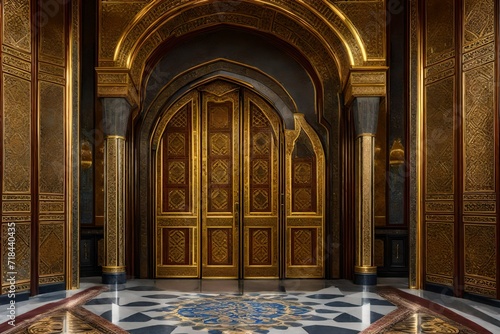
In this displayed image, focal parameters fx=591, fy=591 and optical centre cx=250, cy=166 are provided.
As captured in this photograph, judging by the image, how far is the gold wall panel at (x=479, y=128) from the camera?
20.9 feet

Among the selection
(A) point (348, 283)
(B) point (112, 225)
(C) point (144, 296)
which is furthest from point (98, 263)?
(A) point (348, 283)

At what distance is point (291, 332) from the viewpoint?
489 cm

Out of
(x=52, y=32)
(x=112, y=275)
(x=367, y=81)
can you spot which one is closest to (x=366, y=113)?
(x=367, y=81)

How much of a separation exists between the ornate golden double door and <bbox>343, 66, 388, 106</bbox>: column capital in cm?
149

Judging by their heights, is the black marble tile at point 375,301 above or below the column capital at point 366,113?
below

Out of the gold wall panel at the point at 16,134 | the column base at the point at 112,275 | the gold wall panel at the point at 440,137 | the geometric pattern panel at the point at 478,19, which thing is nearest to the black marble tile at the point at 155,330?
the gold wall panel at the point at 16,134

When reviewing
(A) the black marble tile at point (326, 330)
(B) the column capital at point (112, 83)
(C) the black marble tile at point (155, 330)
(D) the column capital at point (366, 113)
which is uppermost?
(B) the column capital at point (112, 83)

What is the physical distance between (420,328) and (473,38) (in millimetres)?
3436

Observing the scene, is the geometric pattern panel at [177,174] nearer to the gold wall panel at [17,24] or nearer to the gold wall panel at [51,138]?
the gold wall panel at [51,138]

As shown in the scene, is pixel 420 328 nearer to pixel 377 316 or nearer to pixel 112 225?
pixel 377 316

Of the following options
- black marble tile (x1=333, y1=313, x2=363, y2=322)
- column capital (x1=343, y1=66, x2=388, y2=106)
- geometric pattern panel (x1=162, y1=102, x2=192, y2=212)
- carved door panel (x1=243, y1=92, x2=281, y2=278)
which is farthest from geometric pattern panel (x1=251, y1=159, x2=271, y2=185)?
black marble tile (x1=333, y1=313, x2=363, y2=322)

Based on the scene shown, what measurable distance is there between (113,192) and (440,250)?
4.22 meters

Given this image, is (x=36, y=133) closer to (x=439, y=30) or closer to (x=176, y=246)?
(x=176, y=246)

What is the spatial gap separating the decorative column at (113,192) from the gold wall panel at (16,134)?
1.23 metres
